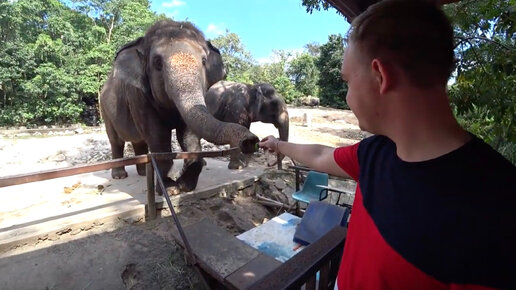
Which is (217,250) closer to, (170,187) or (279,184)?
(170,187)

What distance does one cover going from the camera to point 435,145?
71 centimetres

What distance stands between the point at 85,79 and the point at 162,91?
63.3ft

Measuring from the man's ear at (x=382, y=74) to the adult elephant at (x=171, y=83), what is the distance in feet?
5.97

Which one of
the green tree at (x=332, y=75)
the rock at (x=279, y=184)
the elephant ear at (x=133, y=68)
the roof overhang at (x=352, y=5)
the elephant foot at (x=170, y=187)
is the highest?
the green tree at (x=332, y=75)

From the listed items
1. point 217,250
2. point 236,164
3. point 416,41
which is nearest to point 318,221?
point 217,250

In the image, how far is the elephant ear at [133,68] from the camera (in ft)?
12.4

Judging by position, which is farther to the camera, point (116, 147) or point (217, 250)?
point (116, 147)

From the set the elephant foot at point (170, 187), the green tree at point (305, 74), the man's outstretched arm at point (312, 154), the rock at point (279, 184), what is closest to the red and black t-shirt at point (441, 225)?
the man's outstretched arm at point (312, 154)

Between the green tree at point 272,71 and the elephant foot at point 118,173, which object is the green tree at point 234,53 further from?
the elephant foot at point 118,173

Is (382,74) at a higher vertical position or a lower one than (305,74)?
lower

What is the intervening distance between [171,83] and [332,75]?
23368 millimetres

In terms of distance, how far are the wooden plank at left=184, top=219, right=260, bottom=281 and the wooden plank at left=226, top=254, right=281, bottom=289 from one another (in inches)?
2.1

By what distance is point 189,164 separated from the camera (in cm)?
443

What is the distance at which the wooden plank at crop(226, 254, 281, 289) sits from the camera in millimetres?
2582
